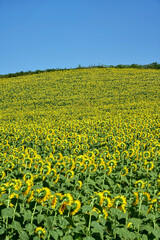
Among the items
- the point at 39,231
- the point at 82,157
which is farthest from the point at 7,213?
the point at 82,157

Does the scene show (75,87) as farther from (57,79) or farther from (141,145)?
(141,145)

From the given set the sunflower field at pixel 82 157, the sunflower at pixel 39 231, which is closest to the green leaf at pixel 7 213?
the sunflower field at pixel 82 157

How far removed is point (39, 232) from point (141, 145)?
7030 mm

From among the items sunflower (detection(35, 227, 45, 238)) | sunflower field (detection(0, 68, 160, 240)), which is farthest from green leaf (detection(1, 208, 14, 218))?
sunflower (detection(35, 227, 45, 238))

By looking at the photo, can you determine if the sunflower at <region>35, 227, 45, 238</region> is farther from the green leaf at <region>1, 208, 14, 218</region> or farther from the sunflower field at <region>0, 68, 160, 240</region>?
the green leaf at <region>1, 208, 14, 218</region>

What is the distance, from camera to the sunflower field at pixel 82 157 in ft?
9.68

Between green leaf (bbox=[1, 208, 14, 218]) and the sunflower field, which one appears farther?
the sunflower field

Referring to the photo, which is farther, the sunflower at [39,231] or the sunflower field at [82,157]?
the sunflower field at [82,157]

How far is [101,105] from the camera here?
2164 cm

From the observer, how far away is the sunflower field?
9.68 ft

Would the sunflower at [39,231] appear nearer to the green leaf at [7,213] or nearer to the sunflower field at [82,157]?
the sunflower field at [82,157]

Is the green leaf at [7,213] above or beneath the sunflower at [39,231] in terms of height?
above

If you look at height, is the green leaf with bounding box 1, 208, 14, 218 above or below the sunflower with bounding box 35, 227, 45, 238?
above

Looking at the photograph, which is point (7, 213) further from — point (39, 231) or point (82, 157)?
point (82, 157)
